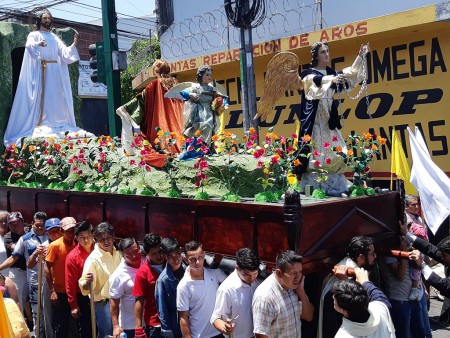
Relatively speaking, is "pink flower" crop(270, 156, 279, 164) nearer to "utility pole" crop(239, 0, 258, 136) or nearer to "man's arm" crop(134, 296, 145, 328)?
"man's arm" crop(134, 296, 145, 328)

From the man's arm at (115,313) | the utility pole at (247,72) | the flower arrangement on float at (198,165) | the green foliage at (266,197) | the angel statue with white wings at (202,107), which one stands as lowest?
the man's arm at (115,313)

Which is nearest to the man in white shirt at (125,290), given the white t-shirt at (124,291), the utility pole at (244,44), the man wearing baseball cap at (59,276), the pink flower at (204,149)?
the white t-shirt at (124,291)

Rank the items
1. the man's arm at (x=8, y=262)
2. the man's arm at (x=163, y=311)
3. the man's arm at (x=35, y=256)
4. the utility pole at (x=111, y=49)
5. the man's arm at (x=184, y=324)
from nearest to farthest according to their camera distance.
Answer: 1. the man's arm at (x=184, y=324)
2. the man's arm at (x=163, y=311)
3. the man's arm at (x=35, y=256)
4. the man's arm at (x=8, y=262)
5. the utility pole at (x=111, y=49)

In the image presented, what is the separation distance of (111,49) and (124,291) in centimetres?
483

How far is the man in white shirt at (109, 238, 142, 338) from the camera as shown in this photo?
4.94 m

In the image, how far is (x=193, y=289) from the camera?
4441 mm

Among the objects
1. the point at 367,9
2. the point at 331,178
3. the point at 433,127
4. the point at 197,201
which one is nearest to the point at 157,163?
the point at 197,201

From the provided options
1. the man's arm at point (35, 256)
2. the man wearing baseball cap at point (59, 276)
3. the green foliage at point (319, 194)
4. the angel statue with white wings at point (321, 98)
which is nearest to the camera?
the green foliage at point (319, 194)

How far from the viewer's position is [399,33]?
9.38 m

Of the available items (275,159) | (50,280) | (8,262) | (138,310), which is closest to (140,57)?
(8,262)

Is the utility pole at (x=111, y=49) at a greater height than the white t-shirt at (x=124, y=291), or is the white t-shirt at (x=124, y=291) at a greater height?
the utility pole at (x=111, y=49)

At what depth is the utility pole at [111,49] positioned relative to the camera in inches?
349

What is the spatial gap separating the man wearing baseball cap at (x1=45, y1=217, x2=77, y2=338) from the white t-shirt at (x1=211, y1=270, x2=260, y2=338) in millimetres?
2126

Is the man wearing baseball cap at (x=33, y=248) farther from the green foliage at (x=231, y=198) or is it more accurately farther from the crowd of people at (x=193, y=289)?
the green foliage at (x=231, y=198)
